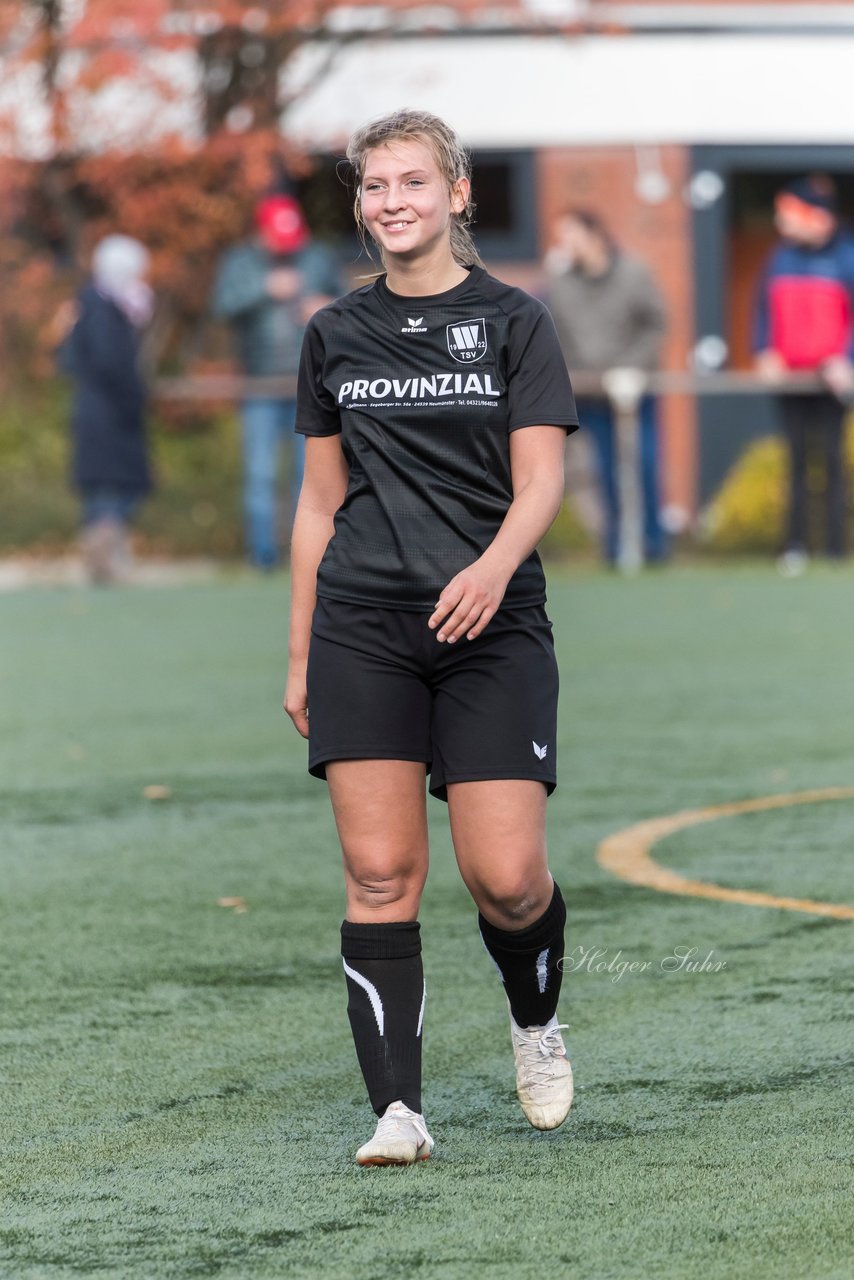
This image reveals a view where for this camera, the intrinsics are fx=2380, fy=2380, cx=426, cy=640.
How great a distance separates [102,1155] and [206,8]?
51.3 feet

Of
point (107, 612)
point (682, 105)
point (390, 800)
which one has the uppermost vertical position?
point (682, 105)

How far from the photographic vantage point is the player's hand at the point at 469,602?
3.78 meters

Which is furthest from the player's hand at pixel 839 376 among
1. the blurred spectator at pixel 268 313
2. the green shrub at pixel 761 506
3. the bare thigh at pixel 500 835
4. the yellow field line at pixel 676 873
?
the bare thigh at pixel 500 835

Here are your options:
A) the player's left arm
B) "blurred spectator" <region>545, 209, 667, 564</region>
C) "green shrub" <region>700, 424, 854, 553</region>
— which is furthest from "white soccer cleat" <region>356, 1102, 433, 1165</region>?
"green shrub" <region>700, 424, 854, 553</region>

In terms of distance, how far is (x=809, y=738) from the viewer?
8.69m

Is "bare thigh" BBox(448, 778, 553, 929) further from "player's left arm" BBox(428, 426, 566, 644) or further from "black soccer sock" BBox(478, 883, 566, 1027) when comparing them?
"player's left arm" BBox(428, 426, 566, 644)

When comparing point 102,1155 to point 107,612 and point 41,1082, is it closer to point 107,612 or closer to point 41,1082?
point 41,1082

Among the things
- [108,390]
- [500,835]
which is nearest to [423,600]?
[500,835]

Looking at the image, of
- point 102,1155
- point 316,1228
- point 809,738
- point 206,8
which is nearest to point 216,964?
point 102,1155

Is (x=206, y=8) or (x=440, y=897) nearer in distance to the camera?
(x=440, y=897)

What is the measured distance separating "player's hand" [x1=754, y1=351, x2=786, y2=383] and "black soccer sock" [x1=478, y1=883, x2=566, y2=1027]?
487 inches

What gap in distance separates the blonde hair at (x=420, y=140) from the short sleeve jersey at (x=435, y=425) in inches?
6.6

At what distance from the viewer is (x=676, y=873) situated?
6.28 meters

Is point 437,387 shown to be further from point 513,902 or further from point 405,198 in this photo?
point 513,902
